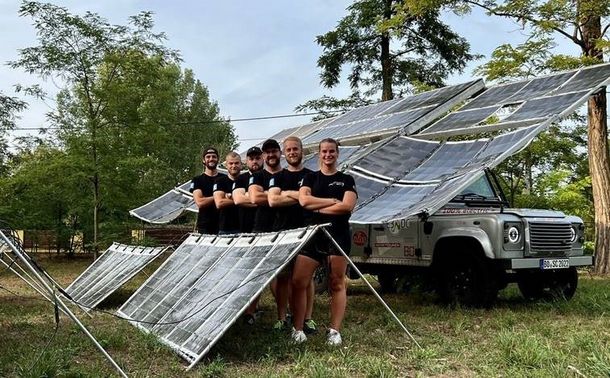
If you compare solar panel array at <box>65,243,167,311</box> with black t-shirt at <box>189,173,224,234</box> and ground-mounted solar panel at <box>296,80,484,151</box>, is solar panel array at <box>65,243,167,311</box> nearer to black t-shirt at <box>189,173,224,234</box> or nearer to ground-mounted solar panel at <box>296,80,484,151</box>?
black t-shirt at <box>189,173,224,234</box>

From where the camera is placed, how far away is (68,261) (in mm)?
19625

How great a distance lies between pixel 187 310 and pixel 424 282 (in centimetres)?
410

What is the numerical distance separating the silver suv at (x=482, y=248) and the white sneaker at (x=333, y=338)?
241 centimetres

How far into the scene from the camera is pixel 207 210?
700cm

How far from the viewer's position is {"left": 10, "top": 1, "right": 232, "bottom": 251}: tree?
1420 centimetres

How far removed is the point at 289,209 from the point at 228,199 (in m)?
1.06

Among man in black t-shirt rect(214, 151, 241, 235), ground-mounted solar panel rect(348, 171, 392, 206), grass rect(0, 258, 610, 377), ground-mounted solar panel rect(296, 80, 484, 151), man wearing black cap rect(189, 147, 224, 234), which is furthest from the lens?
ground-mounted solar panel rect(296, 80, 484, 151)

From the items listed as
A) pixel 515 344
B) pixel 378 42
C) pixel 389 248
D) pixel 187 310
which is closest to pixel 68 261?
pixel 378 42

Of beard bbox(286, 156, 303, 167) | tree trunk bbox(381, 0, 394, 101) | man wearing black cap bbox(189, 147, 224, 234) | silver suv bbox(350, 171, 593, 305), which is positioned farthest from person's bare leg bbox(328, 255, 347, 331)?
tree trunk bbox(381, 0, 394, 101)

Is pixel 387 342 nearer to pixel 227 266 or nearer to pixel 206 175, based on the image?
pixel 227 266

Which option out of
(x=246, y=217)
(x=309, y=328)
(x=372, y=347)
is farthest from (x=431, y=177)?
(x=372, y=347)

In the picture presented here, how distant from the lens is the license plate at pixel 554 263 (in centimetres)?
705

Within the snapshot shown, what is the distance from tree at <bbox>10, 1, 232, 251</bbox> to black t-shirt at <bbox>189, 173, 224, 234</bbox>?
772 centimetres

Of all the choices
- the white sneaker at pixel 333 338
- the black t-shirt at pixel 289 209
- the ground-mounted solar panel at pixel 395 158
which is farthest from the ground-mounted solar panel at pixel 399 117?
the white sneaker at pixel 333 338
